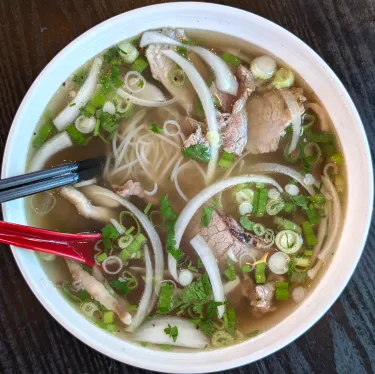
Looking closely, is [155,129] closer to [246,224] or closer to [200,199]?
A: [200,199]

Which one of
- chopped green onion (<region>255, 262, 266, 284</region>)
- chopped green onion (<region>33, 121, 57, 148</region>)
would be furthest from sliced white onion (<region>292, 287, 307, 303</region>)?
chopped green onion (<region>33, 121, 57, 148</region>)

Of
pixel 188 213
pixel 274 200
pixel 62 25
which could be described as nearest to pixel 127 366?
pixel 188 213

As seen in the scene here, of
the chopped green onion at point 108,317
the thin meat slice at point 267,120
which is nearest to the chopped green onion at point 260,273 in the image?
the thin meat slice at point 267,120

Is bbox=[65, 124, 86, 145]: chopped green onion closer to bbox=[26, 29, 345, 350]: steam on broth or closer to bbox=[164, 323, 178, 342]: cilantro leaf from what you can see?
bbox=[26, 29, 345, 350]: steam on broth

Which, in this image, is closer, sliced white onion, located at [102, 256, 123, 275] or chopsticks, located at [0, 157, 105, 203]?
chopsticks, located at [0, 157, 105, 203]

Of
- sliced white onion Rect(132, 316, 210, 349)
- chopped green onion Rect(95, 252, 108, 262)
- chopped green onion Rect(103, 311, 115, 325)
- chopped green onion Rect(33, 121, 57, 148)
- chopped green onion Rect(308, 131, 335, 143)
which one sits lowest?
sliced white onion Rect(132, 316, 210, 349)

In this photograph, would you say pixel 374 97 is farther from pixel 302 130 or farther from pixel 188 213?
pixel 188 213
